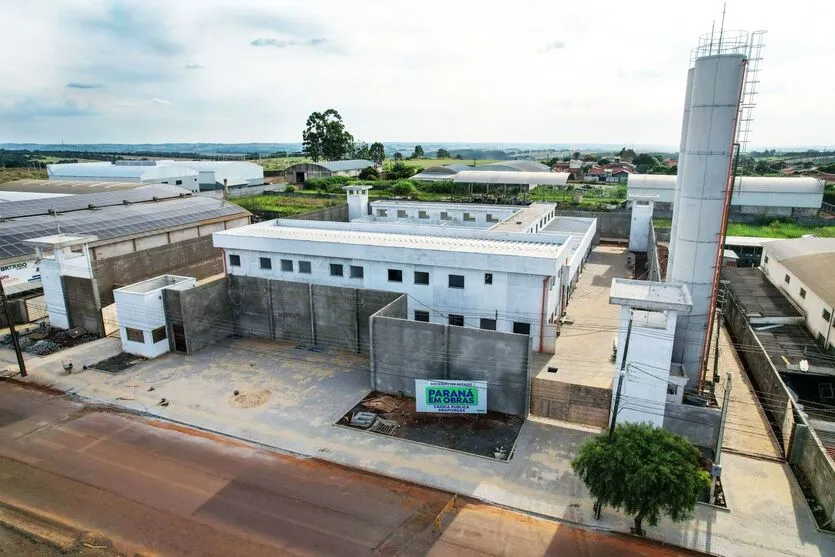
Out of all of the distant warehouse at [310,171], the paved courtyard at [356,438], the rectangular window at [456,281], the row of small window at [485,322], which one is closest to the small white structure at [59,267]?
the paved courtyard at [356,438]

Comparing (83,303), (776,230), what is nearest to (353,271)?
(83,303)

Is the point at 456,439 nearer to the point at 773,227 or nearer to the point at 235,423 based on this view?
the point at 235,423

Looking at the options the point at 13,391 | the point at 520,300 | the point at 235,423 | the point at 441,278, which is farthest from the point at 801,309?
the point at 13,391

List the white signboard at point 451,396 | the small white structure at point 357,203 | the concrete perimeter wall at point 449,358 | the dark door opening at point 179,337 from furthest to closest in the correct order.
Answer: the small white structure at point 357,203
the dark door opening at point 179,337
the white signboard at point 451,396
the concrete perimeter wall at point 449,358

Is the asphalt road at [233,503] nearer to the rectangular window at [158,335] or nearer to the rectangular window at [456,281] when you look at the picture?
the rectangular window at [158,335]

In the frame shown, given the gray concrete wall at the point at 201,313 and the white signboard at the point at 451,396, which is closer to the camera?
the white signboard at the point at 451,396

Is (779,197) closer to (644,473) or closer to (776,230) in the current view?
(776,230)
